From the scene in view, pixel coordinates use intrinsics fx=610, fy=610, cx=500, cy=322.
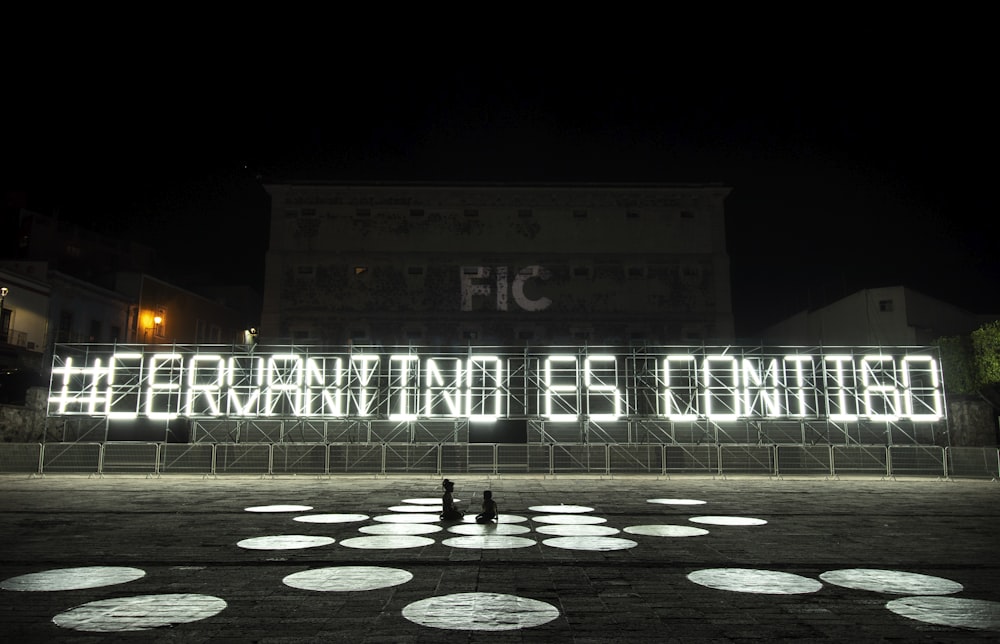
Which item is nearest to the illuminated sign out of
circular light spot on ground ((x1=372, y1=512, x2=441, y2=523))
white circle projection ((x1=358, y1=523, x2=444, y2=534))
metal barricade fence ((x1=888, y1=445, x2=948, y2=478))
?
metal barricade fence ((x1=888, y1=445, x2=948, y2=478))

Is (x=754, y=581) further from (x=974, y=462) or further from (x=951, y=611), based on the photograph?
(x=974, y=462)

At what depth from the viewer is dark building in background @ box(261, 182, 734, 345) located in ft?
113

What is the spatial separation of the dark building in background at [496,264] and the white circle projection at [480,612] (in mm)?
28635

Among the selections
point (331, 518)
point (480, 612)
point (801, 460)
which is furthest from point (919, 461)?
point (480, 612)

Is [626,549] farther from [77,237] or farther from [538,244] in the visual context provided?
[77,237]

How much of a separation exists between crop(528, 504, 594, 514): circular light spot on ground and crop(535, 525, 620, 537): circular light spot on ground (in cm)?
183

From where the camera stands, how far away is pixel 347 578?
5980 millimetres

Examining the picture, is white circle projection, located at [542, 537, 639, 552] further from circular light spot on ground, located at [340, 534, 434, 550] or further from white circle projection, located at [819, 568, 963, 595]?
white circle projection, located at [819, 568, 963, 595]

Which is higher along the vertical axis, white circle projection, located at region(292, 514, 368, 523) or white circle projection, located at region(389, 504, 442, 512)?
white circle projection, located at region(292, 514, 368, 523)

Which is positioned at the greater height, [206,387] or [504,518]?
[206,387]

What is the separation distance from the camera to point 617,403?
22.7 metres

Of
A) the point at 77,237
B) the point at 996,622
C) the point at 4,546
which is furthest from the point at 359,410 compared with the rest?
the point at 77,237

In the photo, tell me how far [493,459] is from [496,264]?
682 inches

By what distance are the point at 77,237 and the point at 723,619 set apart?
164 ft
